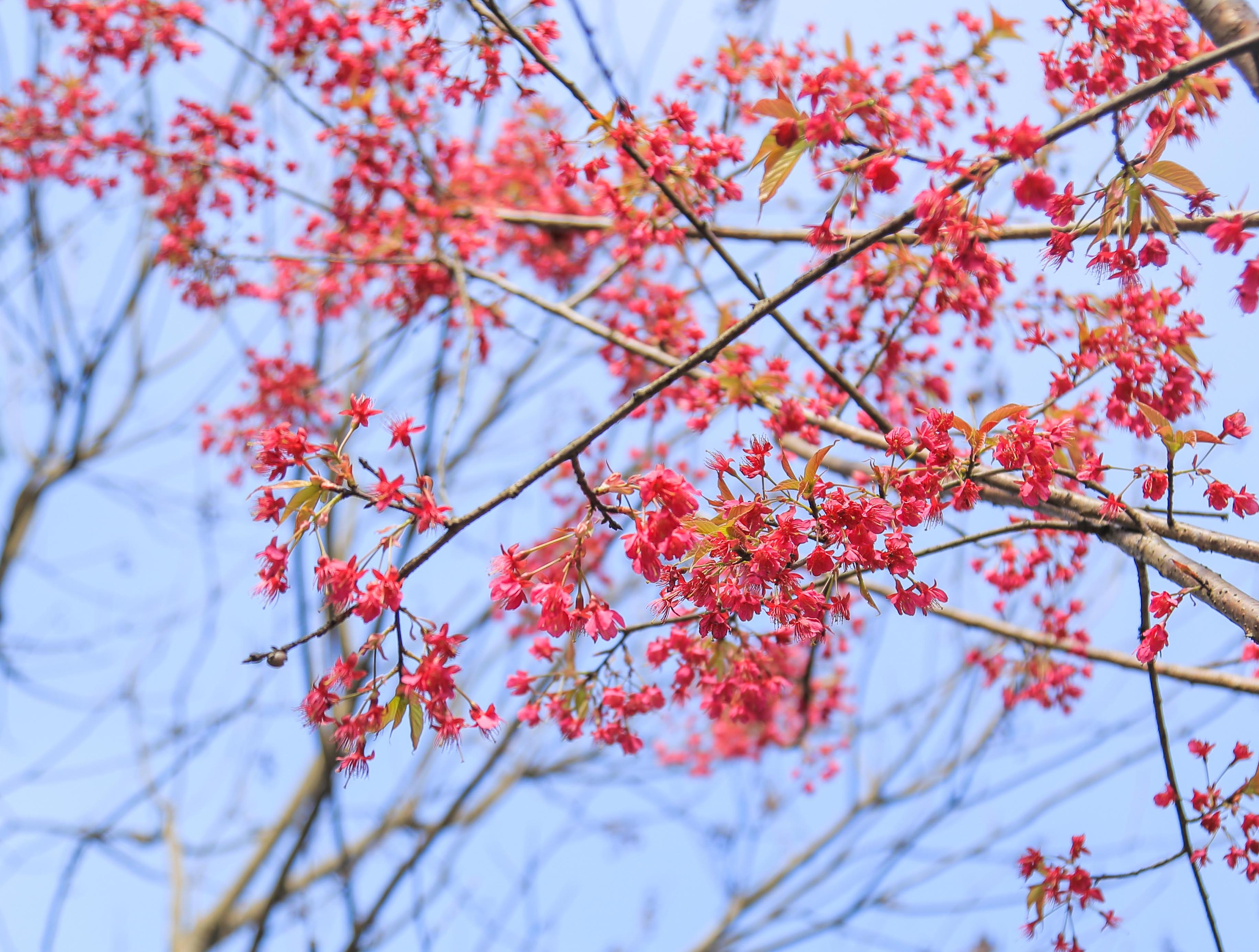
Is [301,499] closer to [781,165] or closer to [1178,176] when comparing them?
[781,165]

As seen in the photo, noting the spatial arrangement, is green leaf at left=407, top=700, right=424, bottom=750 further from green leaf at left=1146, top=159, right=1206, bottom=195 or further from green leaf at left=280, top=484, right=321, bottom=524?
green leaf at left=1146, top=159, right=1206, bottom=195

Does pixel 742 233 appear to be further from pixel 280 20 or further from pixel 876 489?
pixel 280 20

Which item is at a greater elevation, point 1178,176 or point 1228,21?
point 1228,21

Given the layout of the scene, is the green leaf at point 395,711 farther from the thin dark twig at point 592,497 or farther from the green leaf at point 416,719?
the thin dark twig at point 592,497

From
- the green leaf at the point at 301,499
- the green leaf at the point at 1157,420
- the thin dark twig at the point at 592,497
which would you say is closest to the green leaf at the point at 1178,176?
the green leaf at the point at 1157,420

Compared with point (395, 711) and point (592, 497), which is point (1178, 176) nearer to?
point (592, 497)

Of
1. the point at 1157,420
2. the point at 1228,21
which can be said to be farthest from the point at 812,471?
the point at 1228,21

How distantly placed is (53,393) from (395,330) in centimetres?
346

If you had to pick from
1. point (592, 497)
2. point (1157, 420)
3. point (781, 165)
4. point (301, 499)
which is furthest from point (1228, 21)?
point (301, 499)

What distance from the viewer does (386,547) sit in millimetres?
1623

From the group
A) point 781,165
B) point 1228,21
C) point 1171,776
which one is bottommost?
point 1171,776

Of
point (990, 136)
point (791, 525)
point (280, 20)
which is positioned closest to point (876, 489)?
point (791, 525)

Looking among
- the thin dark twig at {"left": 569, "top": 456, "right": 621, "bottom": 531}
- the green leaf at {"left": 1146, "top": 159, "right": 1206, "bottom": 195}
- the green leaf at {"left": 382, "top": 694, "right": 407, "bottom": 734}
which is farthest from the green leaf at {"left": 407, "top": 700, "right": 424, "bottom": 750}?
the green leaf at {"left": 1146, "top": 159, "right": 1206, "bottom": 195}

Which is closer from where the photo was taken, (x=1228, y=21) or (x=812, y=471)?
(x=812, y=471)
